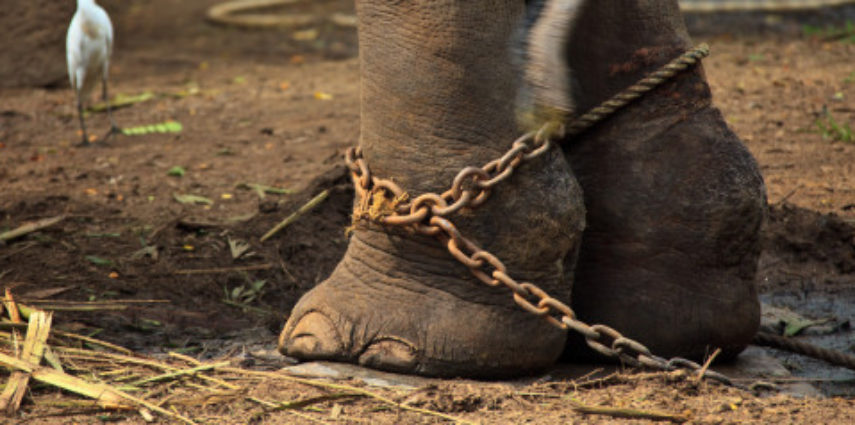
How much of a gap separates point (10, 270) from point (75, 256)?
0.19 metres

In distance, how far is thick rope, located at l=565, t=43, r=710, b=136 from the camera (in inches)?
84.2

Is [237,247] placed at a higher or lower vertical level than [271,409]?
lower

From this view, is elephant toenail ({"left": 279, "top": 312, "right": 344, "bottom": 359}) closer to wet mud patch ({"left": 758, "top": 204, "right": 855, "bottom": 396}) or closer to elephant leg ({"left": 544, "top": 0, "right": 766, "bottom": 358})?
elephant leg ({"left": 544, "top": 0, "right": 766, "bottom": 358})

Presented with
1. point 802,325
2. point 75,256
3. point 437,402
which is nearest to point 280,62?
point 75,256

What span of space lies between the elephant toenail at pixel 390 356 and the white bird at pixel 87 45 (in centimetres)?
284

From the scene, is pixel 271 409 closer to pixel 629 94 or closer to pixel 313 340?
pixel 313 340

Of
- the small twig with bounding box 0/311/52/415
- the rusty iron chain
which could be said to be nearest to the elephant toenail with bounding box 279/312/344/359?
the rusty iron chain

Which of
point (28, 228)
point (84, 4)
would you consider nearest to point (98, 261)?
point (28, 228)

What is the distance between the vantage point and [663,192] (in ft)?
7.08

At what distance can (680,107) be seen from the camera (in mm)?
2166

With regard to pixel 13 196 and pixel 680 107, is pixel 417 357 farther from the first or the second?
pixel 13 196

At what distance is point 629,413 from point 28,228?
190cm

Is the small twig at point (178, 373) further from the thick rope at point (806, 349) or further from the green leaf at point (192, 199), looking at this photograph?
the green leaf at point (192, 199)

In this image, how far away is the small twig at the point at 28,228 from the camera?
294 centimetres
